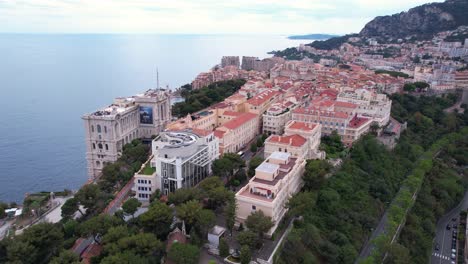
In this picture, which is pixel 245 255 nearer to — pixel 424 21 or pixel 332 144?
pixel 332 144

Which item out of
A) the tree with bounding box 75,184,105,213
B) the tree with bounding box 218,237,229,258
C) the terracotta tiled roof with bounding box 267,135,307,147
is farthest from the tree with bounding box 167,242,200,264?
the terracotta tiled roof with bounding box 267,135,307,147

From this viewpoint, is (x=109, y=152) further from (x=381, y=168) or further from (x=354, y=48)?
(x=354, y=48)

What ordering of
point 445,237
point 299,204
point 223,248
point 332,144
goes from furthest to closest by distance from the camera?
point 332,144 < point 445,237 < point 299,204 < point 223,248

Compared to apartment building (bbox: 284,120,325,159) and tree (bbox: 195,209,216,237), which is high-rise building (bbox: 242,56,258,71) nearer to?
apartment building (bbox: 284,120,325,159)

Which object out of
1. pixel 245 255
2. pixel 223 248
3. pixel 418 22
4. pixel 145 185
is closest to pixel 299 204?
pixel 245 255

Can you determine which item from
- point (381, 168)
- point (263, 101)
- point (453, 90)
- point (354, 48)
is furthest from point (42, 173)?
point (354, 48)

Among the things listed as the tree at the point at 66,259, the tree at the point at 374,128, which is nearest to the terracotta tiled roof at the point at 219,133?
the tree at the point at 66,259
